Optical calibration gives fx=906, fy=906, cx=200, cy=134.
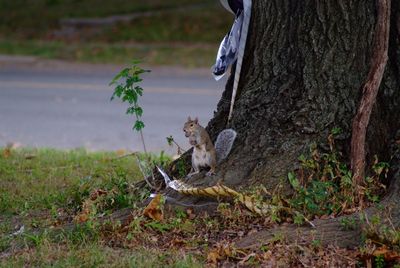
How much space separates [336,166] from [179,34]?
43.3 feet

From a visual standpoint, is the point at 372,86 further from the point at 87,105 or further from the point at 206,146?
the point at 87,105

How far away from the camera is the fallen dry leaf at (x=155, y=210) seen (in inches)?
209

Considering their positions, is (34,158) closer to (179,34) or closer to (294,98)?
(294,98)

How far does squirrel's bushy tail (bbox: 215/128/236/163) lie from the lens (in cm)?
563

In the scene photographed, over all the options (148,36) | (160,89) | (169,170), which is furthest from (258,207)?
(148,36)

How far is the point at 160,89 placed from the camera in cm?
1402

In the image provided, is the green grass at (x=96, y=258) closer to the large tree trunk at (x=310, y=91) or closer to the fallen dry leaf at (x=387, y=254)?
the large tree trunk at (x=310, y=91)

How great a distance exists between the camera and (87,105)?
12.7 m

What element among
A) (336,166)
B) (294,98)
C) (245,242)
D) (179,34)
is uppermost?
(179,34)

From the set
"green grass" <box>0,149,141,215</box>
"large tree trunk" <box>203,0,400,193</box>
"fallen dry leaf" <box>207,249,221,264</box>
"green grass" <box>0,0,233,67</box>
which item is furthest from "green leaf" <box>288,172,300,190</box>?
"green grass" <box>0,0,233,67</box>

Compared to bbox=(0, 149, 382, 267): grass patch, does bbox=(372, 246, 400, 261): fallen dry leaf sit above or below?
below

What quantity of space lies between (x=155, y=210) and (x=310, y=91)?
1.17 m

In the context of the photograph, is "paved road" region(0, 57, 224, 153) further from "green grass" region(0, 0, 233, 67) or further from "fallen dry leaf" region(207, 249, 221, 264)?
"fallen dry leaf" region(207, 249, 221, 264)

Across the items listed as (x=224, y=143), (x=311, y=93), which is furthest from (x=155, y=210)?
(x=311, y=93)
